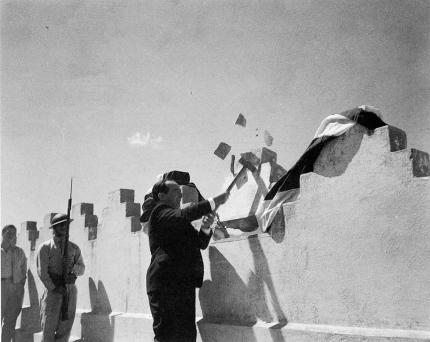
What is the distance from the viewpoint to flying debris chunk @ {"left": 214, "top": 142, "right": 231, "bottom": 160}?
6.12 m

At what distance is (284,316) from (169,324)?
113cm

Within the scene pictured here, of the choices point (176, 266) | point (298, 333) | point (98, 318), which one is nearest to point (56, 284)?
point (98, 318)

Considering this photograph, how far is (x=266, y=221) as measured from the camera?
183 inches

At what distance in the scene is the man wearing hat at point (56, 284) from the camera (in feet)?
21.5

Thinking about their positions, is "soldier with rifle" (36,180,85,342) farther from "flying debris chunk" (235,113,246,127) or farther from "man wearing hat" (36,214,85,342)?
"flying debris chunk" (235,113,246,127)

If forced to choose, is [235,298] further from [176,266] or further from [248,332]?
[176,266]

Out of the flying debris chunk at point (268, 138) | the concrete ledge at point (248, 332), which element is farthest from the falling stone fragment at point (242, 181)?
the concrete ledge at point (248, 332)

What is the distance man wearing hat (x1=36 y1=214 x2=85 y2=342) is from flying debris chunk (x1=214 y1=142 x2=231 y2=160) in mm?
2626

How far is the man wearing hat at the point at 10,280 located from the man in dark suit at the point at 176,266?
4.98 metres

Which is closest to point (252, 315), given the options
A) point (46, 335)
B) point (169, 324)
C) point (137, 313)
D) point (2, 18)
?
point (169, 324)

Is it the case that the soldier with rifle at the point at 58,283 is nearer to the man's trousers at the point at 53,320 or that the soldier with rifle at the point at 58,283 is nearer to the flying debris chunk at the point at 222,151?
the man's trousers at the point at 53,320

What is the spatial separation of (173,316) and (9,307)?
17.3 ft

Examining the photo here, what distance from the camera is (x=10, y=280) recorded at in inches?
333

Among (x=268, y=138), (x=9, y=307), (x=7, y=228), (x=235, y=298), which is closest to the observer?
(x=235, y=298)
